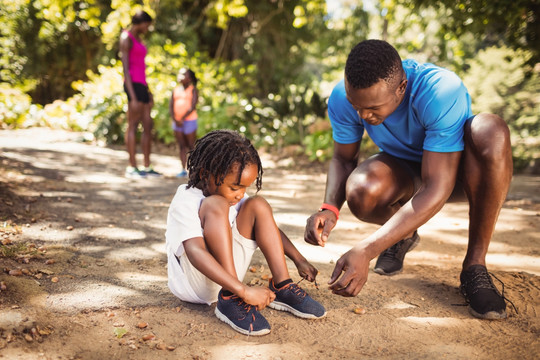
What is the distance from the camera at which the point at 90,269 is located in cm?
257

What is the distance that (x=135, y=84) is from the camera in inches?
219

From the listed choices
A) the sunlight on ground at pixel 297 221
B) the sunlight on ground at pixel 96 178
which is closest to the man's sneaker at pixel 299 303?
the sunlight on ground at pixel 297 221

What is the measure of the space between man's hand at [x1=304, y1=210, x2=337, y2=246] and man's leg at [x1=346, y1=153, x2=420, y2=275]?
240 millimetres

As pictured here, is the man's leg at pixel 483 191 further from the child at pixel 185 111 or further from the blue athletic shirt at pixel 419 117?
the child at pixel 185 111

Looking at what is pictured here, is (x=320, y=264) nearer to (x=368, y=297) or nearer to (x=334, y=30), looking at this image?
(x=368, y=297)

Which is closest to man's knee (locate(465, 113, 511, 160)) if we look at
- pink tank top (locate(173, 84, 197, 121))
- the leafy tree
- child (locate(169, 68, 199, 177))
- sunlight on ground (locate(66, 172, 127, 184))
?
the leafy tree

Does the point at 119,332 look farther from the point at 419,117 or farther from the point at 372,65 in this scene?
the point at 419,117

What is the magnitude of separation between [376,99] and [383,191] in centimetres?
58

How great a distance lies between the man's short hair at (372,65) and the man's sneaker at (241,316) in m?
1.08

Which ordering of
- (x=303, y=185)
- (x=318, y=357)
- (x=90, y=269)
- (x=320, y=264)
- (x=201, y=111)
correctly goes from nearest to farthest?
(x=318, y=357) → (x=90, y=269) → (x=320, y=264) → (x=303, y=185) → (x=201, y=111)

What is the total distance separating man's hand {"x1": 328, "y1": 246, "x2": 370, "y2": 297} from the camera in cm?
187

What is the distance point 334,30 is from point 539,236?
34.8 feet

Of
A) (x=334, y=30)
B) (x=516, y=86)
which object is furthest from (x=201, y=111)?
(x=516, y=86)

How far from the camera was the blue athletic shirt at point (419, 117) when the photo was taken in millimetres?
2203
